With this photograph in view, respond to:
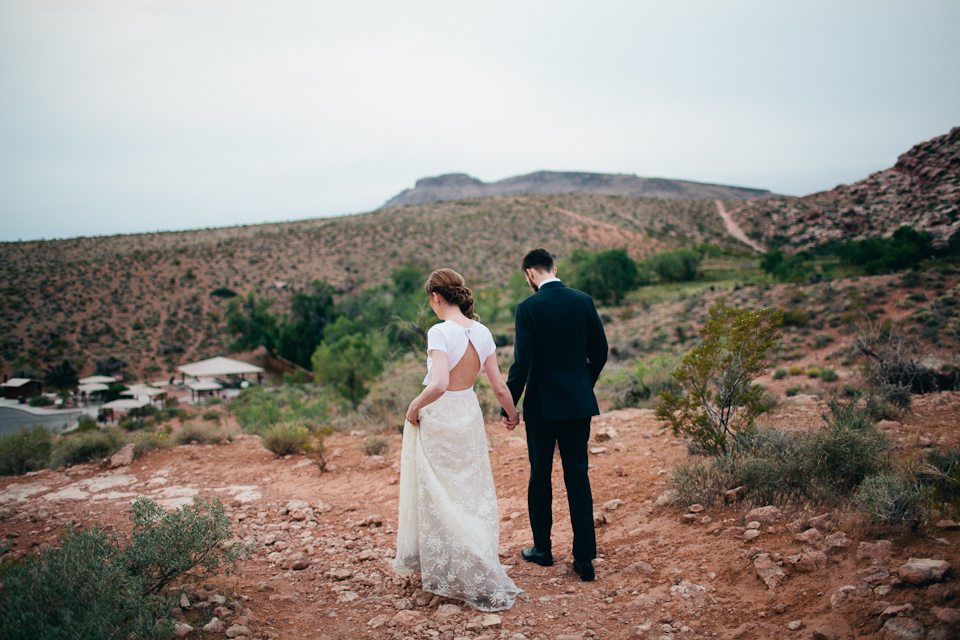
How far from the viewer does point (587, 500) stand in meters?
2.99

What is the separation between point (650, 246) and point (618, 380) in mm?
47170

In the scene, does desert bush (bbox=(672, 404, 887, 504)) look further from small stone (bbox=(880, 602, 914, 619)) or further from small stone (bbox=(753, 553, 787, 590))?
small stone (bbox=(880, 602, 914, 619))

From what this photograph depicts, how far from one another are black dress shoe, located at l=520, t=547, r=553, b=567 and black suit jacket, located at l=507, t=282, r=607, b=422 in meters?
0.96

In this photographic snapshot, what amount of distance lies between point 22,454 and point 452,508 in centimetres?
698

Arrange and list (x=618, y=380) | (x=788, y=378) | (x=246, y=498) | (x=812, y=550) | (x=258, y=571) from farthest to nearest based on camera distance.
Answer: (x=788, y=378)
(x=618, y=380)
(x=246, y=498)
(x=258, y=571)
(x=812, y=550)

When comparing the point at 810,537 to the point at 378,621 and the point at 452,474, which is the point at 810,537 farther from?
the point at 378,621

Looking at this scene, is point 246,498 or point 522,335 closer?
point 522,335

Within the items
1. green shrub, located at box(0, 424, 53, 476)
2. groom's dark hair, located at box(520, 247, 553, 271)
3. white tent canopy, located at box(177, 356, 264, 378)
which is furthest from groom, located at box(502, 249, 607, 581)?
white tent canopy, located at box(177, 356, 264, 378)

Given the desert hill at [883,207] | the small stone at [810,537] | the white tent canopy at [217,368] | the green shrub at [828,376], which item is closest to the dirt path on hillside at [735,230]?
the desert hill at [883,207]

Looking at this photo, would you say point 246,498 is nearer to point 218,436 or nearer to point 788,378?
point 218,436

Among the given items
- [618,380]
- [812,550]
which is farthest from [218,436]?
[812,550]

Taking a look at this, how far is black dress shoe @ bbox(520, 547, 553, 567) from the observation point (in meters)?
3.20

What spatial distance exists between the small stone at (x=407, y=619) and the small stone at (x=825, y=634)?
1853 millimetres

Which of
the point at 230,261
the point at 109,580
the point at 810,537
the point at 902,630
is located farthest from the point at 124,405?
the point at 230,261
